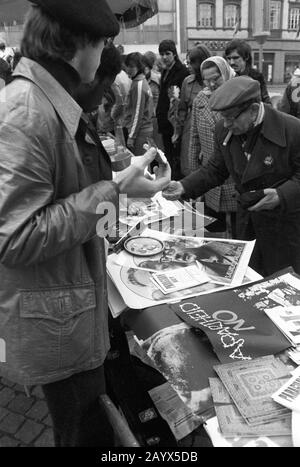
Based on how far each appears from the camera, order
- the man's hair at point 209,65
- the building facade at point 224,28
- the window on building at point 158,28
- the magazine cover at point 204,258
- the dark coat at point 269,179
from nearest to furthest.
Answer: the magazine cover at point 204,258, the dark coat at point 269,179, the man's hair at point 209,65, the window on building at point 158,28, the building facade at point 224,28

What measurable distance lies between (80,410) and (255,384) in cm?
48

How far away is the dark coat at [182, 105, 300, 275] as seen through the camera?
1.90m

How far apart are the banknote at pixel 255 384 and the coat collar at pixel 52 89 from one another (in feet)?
2.36

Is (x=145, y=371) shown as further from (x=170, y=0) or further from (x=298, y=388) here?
(x=170, y=0)

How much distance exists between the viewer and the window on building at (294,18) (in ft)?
87.6

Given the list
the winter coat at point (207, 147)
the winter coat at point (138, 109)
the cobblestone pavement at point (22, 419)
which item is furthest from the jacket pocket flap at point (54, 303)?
the winter coat at point (138, 109)

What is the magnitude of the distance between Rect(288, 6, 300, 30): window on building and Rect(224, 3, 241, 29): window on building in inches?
143

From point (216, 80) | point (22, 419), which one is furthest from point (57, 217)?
point (216, 80)

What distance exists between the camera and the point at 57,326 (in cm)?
98

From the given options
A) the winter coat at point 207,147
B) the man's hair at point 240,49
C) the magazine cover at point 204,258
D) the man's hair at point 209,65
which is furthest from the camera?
the man's hair at point 240,49

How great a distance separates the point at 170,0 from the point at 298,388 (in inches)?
1126

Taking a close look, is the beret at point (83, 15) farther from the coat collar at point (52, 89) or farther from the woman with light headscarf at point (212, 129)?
the woman with light headscarf at point (212, 129)

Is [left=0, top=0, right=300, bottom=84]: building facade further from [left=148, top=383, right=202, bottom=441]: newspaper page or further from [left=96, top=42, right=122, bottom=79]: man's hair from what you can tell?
[left=148, top=383, right=202, bottom=441]: newspaper page

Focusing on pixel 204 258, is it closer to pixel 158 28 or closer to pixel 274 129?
pixel 274 129
